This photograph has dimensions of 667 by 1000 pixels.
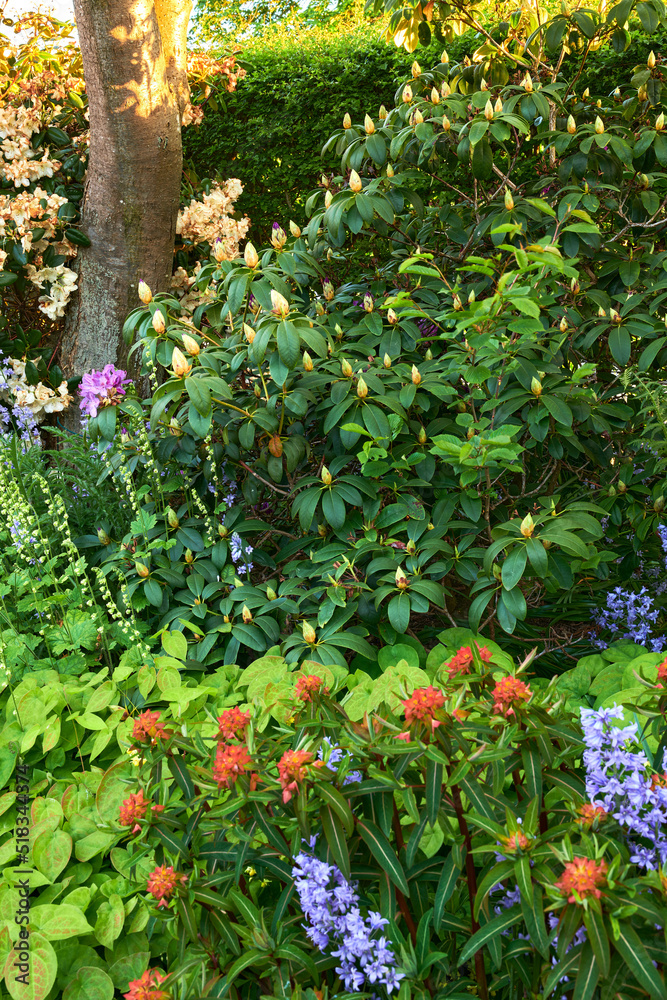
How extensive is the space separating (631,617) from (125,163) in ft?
9.58

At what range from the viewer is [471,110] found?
2.43 metres

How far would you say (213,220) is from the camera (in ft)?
12.7

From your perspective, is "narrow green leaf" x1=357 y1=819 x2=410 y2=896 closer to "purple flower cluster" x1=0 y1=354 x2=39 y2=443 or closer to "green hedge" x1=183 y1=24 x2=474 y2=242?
"purple flower cluster" x1=0 y1=354 x2=39 y2=443

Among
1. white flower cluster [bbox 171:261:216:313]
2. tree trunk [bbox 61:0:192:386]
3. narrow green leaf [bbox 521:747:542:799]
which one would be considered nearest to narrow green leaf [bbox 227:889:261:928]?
narrow green leaf [bbox 521:747:542:799]

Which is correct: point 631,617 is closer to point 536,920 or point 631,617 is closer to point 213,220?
point 536,920

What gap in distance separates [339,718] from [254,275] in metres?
1.48

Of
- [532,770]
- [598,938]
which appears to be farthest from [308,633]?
[598,938]

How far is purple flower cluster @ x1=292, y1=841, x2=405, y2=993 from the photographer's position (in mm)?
874

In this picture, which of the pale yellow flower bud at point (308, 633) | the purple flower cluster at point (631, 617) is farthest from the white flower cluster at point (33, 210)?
the purple flower cluster at point (631, 617)

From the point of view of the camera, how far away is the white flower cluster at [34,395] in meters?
3.51

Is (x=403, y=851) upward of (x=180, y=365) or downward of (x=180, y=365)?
downward

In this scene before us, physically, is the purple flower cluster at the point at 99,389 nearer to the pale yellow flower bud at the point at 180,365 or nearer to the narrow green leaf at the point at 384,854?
the pale yellow flower bud at the point at 180,365

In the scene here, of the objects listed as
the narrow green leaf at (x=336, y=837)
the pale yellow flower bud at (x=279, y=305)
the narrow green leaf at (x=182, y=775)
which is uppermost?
the pale yellow flower bud at (x=279, y=305)

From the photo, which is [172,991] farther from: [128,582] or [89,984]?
[128,582]
